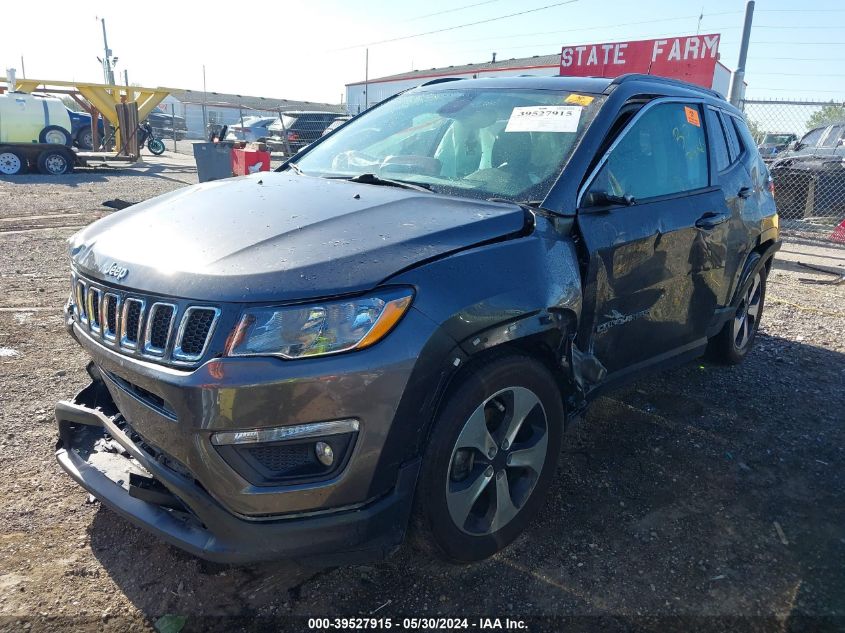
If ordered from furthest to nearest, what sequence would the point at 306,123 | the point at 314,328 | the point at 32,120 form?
the point at 306,123 < the point at 32,120 < the point at 314,328

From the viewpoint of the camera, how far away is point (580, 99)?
3.05 metres

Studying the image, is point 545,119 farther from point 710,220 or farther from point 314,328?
point 314,328

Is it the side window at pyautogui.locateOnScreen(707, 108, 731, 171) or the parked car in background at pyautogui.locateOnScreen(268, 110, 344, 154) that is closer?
the side window at pyautogui.locateOnScreen(707, 108, 731, 171)

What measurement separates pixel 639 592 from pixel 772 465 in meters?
1.50

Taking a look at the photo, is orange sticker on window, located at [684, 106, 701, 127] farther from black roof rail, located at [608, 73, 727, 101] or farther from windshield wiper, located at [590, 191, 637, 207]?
windshield wiper, located at [590, 191, 637, 207]

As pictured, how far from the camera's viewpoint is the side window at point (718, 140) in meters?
3.87

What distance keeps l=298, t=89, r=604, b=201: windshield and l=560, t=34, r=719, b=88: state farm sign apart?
10.8 meters

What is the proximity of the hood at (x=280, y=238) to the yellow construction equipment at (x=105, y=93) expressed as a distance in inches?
800

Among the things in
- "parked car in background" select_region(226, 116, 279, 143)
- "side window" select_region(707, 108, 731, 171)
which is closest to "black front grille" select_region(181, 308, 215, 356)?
"side window" select_region(707, 108, 731, 171)

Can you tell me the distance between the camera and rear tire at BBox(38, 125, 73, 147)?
54.4 feet

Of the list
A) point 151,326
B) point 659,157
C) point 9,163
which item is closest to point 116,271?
point 151,326

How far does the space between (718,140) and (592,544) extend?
268cm

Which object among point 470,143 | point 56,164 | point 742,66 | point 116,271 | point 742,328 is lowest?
point 742,328

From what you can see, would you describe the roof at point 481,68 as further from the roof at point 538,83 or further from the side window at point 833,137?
the roof at point 538,83
